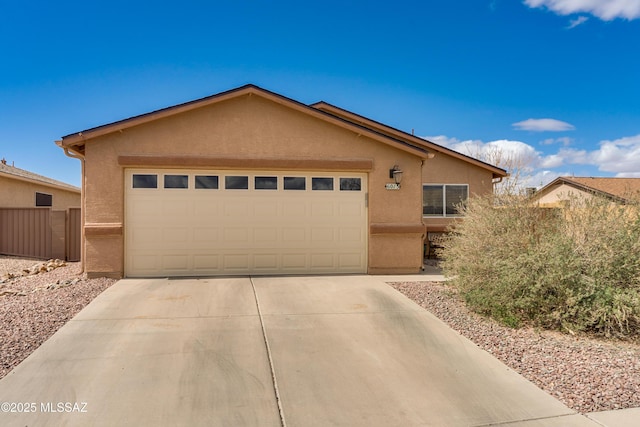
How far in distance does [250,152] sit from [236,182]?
0.80 metres

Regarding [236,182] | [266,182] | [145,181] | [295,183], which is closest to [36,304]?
[145,181]

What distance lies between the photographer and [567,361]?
427 centimetres

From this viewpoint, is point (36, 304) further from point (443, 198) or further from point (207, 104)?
point (443, 198)

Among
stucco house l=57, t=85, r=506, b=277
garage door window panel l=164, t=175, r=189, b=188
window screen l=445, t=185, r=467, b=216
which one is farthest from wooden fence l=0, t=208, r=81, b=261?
window screen l=445, t=185, r=467, b=216

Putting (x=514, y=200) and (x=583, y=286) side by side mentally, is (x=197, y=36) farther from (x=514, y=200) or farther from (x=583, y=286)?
(x=583, y=286)

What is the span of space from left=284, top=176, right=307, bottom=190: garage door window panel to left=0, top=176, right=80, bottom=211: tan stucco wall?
11.8m

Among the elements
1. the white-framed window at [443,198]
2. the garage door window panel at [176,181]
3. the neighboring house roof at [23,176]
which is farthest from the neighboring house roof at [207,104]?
the neighboring house roof at [23,176]

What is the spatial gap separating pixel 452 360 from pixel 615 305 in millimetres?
2427

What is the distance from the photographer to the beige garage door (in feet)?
28.4

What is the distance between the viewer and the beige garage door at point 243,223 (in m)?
8.66

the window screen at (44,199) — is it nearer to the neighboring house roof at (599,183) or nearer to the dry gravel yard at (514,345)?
the dry gravel yard at (514,345)

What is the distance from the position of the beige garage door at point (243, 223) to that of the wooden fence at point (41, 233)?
15.5 feet

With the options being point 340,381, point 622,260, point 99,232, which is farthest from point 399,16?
point 340,381

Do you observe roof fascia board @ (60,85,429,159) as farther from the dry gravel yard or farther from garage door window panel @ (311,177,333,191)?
the dry gravel yard
